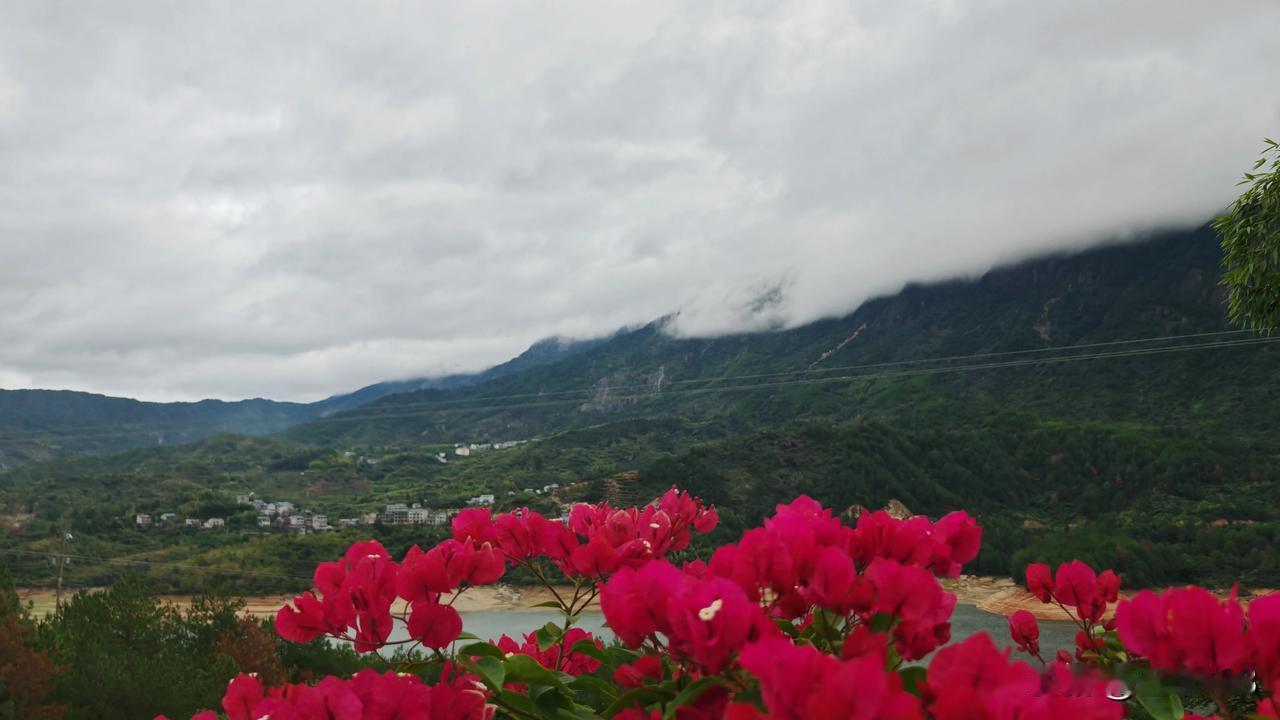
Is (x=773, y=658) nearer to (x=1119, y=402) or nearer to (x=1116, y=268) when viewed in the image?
(x=1119, y=402)

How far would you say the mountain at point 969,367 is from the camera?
57250mm

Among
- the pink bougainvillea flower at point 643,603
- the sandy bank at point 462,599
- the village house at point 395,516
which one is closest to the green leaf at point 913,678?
the pink bougainvillea flower at point 643,603

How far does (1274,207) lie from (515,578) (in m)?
43.2

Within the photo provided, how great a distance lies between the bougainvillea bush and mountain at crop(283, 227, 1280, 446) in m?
44.1

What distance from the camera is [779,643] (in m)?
0.83

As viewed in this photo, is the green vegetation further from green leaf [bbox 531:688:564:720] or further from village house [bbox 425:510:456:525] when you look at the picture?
green leaf [bbox 531:688:564:720]

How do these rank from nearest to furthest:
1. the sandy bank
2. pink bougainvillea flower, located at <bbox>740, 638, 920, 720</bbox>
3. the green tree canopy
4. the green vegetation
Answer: pink bougainvillea flower, located at <bbox>740, 638, 920, 720</bbox>, the green tree canopy, the sandy bank, the green vegetation

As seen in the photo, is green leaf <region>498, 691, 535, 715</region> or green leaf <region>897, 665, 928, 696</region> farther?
green leaf <region>498, 691, 535, 715</region>

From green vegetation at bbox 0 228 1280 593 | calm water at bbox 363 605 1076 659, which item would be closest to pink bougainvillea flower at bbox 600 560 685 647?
green vegetation at bbox 0 228 1280 593

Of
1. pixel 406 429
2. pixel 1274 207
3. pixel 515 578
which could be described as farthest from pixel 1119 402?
pixel 406 429

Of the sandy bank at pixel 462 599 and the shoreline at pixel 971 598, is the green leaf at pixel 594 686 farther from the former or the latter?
the shoreline at pixel 971 598

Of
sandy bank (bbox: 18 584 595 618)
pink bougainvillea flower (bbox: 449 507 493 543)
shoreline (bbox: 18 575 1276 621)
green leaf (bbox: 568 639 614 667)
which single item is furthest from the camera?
sandy bank (bbox: 18 584 595 618)

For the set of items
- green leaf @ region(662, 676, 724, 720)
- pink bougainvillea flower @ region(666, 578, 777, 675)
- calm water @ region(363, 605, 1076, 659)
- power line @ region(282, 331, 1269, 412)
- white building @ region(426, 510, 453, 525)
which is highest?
pink bougainvillea flower @ region(666, 578, 777, 675)

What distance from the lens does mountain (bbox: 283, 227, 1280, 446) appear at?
188ft
